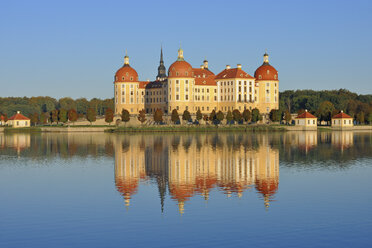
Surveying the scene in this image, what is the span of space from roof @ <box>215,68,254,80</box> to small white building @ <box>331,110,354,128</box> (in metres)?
21.7

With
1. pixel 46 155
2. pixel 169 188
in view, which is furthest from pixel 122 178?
pixel 46 155

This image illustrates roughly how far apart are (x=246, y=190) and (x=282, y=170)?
984 cm

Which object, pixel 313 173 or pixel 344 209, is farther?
pixel 313 173

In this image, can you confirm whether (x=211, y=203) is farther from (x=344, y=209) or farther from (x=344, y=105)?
(x=344, y=105)

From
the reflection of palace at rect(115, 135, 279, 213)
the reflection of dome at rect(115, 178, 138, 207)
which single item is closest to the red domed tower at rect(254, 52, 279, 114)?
the reflection of palace at rect(115, 135, 279, 213)

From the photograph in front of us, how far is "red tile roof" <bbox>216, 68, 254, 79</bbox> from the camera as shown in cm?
12344

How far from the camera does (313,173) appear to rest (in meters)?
35.9

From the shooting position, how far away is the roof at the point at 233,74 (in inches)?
4860

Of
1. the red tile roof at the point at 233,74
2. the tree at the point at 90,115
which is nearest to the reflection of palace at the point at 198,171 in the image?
the tree at the point at 90,115

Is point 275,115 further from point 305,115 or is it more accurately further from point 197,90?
point 197,90

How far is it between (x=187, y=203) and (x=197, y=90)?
101 meters

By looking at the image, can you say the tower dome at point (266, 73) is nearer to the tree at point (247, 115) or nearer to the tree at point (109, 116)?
the tree at point (247, 115)

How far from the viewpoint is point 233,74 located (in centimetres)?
12425

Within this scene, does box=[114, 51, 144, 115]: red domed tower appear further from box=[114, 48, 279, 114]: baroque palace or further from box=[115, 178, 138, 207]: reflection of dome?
box=[115, 178, 138, 207]: reflection of dome
